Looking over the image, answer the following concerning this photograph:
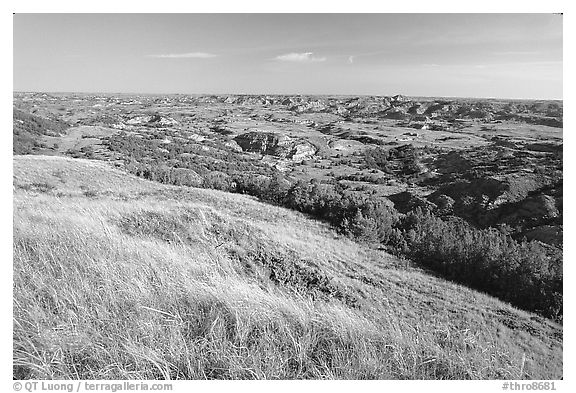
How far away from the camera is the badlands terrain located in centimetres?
233

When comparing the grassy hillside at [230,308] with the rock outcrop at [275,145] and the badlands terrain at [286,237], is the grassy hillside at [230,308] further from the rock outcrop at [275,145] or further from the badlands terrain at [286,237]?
the rock outcrop at [275,145]

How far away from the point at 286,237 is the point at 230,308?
4.75 feet

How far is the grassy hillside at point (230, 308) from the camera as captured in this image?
2246 millimetres

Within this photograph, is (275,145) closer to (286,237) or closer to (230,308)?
(286,237)

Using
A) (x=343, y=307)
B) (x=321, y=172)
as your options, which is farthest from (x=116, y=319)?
(x=321, y=172)

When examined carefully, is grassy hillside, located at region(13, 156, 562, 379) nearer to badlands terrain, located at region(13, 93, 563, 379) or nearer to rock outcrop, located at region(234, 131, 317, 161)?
badlands terrain, located at region(13, 93, 563, 379)

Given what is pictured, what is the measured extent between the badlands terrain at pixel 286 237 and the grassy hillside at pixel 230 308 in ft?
0.05

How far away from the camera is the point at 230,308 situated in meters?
2.39

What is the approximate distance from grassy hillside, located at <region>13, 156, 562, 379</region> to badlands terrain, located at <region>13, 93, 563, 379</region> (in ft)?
0.05

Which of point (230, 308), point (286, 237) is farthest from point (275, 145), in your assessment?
point (230, 308)

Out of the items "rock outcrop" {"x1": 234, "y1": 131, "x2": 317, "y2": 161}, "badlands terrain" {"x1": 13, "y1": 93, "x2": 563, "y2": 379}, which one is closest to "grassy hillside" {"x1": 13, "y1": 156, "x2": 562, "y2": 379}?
"badlands terrain" {"x1": 13, "y1": 93, "x2": 563, "y2": 379}

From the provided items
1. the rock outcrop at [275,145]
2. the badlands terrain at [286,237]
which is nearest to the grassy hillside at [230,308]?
the badlands terrain at [286,237]

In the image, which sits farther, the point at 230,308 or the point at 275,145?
the point at 275,145
